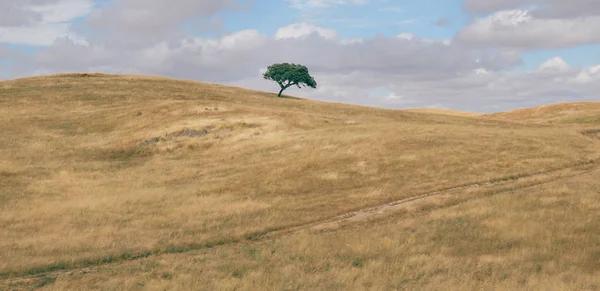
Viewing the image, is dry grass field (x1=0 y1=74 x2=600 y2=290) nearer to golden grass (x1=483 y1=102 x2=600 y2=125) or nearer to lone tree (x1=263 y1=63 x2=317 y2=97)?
lone tree (x1=263 y1=63 x2=317 y2=97)

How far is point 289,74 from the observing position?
93812 millimetres

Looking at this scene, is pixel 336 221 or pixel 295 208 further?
pixel 295 208

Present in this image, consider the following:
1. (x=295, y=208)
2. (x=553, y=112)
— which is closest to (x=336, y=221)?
(x=295, y=208)

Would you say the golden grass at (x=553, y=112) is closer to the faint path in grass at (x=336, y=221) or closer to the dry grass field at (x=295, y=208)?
the dry grass field at (x=295, y=208)

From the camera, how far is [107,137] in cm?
5256

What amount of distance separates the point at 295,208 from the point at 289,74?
231ft

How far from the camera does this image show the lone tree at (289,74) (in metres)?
94.2

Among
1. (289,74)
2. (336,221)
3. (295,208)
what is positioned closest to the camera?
(336,221)

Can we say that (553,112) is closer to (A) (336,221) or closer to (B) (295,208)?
(B) (295,208)

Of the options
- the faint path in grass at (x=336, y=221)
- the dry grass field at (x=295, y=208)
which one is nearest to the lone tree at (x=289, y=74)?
the dry grass field at (x=295, y=208)

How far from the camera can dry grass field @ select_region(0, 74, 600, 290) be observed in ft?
48.9

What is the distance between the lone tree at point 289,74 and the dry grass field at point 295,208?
40.6 m

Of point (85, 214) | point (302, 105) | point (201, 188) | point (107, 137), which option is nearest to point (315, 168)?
point (201, 188)

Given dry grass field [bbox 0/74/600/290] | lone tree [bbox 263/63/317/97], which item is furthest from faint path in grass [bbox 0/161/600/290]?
lone tree [bbox 263/63/317/97]
